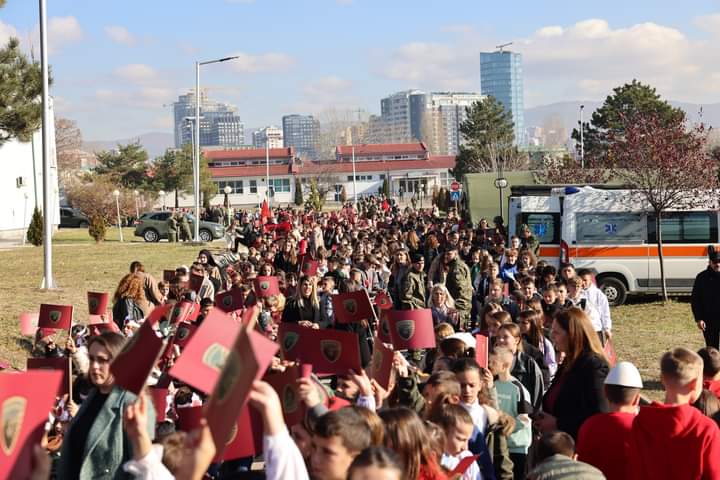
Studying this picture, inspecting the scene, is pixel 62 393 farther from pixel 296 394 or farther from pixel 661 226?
pixel 661 226

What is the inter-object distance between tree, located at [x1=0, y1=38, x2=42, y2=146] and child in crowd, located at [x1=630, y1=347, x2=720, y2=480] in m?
18.4

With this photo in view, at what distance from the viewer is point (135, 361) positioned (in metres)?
4.32

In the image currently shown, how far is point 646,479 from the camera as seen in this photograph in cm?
528

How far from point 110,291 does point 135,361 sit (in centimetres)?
2001

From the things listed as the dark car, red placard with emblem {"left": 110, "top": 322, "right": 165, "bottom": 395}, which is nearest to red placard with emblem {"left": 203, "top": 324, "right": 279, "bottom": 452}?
red placard with emblem {"left": 110, "top": 322, "right": 165, "bottom": 395}

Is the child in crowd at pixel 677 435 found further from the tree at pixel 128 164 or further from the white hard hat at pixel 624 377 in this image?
the tree at pixel 128 164

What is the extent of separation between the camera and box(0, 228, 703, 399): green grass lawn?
15820mm

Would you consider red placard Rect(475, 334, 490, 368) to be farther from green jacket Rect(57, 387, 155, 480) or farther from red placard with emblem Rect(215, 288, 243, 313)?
red placard with emblem Rect(215, 288, 243, 313)

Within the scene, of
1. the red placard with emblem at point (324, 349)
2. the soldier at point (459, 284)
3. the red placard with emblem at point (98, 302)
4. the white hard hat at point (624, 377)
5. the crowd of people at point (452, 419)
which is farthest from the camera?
the soldier at point (459, 284)

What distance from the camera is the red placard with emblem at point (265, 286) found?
13841mm

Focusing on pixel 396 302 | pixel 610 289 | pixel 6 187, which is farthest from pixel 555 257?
pixel 6 187

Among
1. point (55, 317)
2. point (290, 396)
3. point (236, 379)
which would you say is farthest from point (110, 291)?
point (236, 379)

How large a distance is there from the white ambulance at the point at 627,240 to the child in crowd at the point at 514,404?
14484 mm

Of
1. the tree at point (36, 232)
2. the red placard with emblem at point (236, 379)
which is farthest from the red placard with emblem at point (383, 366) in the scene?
the tree at point (36, 232)
